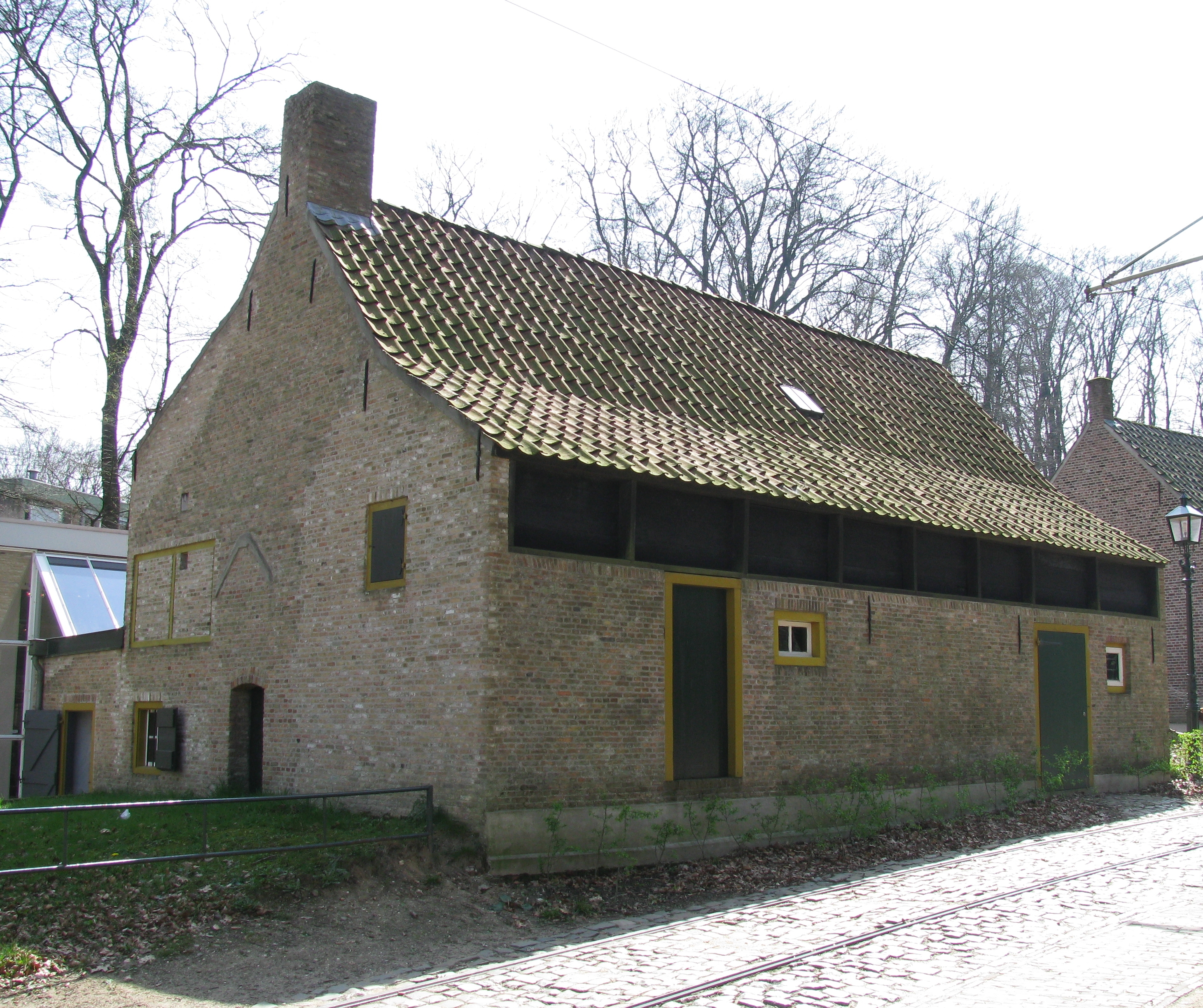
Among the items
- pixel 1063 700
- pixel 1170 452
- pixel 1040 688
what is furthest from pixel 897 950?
pixel 1170 452

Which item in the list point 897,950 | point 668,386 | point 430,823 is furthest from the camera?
point 668,386

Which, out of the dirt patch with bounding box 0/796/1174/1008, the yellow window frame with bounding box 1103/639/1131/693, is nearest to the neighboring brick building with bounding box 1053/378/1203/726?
the yellow window frame with bounding box 1103/639/1131/693

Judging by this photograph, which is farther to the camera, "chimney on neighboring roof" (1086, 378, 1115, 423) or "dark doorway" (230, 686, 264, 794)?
"chimney on neighboring roof" (1086, 378, 1115, 423)

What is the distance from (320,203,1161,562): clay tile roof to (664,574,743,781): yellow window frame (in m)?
1.15

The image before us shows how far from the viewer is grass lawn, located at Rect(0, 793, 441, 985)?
312 inches

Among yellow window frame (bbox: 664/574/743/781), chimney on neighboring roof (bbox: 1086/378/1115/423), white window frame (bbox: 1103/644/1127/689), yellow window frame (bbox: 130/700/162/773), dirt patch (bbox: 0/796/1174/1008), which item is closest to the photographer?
dirt patch (bbox: 0/796/1174/1008)

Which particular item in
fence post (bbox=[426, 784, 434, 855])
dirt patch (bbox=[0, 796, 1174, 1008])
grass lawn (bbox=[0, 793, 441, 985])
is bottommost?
dirt patch (bbox=[0, 796, 1174, 1008])

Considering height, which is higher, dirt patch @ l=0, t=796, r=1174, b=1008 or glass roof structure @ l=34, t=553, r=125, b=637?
glass roof structure @ l=34, t=553, r=125, b=637

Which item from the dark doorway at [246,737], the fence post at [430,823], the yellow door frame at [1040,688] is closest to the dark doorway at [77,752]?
the dark doorway at [246,737]

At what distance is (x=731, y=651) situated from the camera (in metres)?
12.9

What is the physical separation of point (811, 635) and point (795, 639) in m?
0.30

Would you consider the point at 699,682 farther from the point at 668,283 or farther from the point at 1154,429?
the point at 1154,429

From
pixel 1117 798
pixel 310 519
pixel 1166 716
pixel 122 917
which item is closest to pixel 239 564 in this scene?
pixel 310 519

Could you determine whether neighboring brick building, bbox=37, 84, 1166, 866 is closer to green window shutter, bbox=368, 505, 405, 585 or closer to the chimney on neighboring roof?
green window shutter, bbox=368, 505, 405, 585
